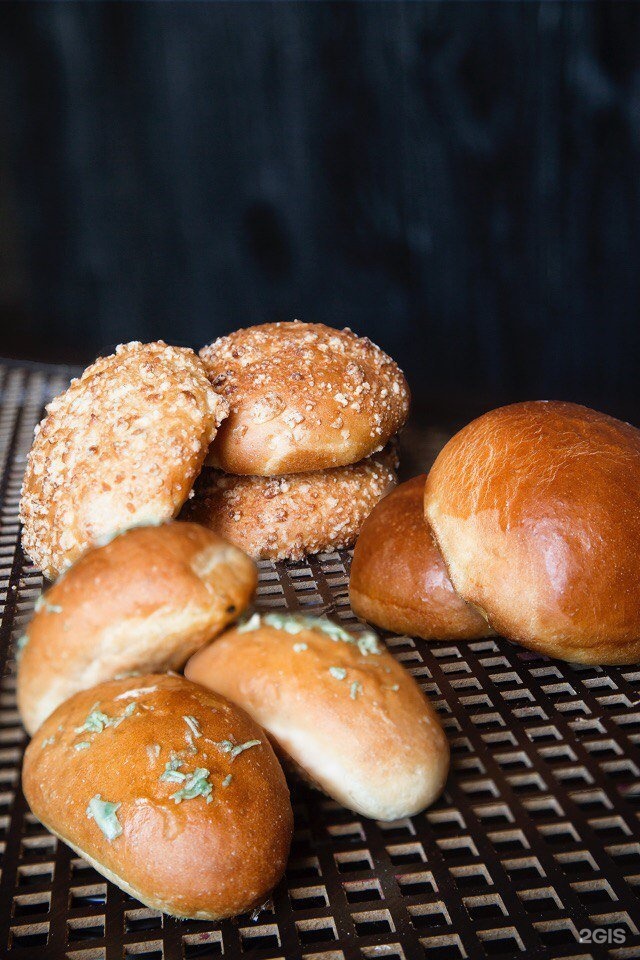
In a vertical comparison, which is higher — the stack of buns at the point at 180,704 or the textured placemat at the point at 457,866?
the stack of buns at the point at 180,704

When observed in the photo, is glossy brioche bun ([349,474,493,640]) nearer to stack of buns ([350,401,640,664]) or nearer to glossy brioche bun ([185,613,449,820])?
stack of buns ([350,401,640,664])

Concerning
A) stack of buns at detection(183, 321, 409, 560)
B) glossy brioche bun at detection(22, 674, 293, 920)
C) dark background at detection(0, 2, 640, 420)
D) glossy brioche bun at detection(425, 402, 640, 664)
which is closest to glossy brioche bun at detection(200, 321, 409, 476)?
stack of buns at detection(183, 321, 409, 560)

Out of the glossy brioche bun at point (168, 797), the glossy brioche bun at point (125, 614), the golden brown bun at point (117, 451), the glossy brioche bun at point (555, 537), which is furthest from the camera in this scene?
the golden brown bun at point (117, 451)

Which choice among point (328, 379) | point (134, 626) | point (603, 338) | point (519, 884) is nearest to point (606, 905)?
point (519, 884)

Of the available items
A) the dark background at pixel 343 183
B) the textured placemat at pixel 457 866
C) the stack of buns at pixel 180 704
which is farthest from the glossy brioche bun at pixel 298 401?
the dark background at pixel 343 183

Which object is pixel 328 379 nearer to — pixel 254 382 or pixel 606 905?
pixel 254 382

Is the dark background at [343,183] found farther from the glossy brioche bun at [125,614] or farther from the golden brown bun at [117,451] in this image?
the glossy brioche bun at [125,614]
